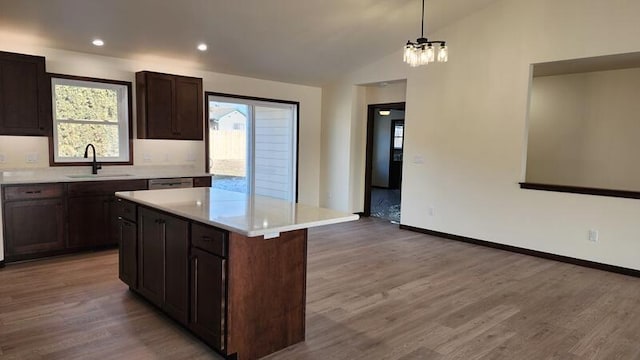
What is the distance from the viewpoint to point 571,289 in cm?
390

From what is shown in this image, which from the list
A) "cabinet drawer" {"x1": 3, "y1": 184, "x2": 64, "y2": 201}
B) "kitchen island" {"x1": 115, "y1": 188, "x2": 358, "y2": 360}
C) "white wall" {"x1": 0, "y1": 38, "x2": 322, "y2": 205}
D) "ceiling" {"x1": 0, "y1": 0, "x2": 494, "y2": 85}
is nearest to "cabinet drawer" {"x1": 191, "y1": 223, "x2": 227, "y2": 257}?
"kitchen island" {"x1": 115, "y1": 188, "x2": 358, "y2": 360}

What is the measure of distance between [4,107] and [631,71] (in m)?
7.41

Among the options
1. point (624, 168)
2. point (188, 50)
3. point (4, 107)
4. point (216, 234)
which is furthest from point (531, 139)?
point (4, 107)

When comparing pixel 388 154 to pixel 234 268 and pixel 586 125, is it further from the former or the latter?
pixel 234 268

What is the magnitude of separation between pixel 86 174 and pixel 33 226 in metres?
0.91

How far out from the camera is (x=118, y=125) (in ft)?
17.9

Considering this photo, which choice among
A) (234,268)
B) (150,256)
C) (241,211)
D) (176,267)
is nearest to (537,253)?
(241,211)

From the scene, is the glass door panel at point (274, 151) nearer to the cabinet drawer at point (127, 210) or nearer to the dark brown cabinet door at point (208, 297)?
the cabinet drawer at point (127, 210)

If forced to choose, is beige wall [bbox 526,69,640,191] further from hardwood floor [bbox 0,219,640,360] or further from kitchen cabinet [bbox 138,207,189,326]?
kitchen cabinet [bbox 138,207,189,326]

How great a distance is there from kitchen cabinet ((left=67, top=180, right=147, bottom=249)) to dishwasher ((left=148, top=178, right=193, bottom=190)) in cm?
30

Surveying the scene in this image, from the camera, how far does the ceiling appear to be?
414cm

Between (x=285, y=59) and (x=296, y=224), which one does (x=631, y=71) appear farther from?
(x=296, y=224)

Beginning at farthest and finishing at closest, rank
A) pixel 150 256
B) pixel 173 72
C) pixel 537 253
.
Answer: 1. pixel 173 72
2. pixel 537 253
3. pixel 150 256

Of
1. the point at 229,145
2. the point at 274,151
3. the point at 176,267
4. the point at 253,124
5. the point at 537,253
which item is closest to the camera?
the point at 176,267
